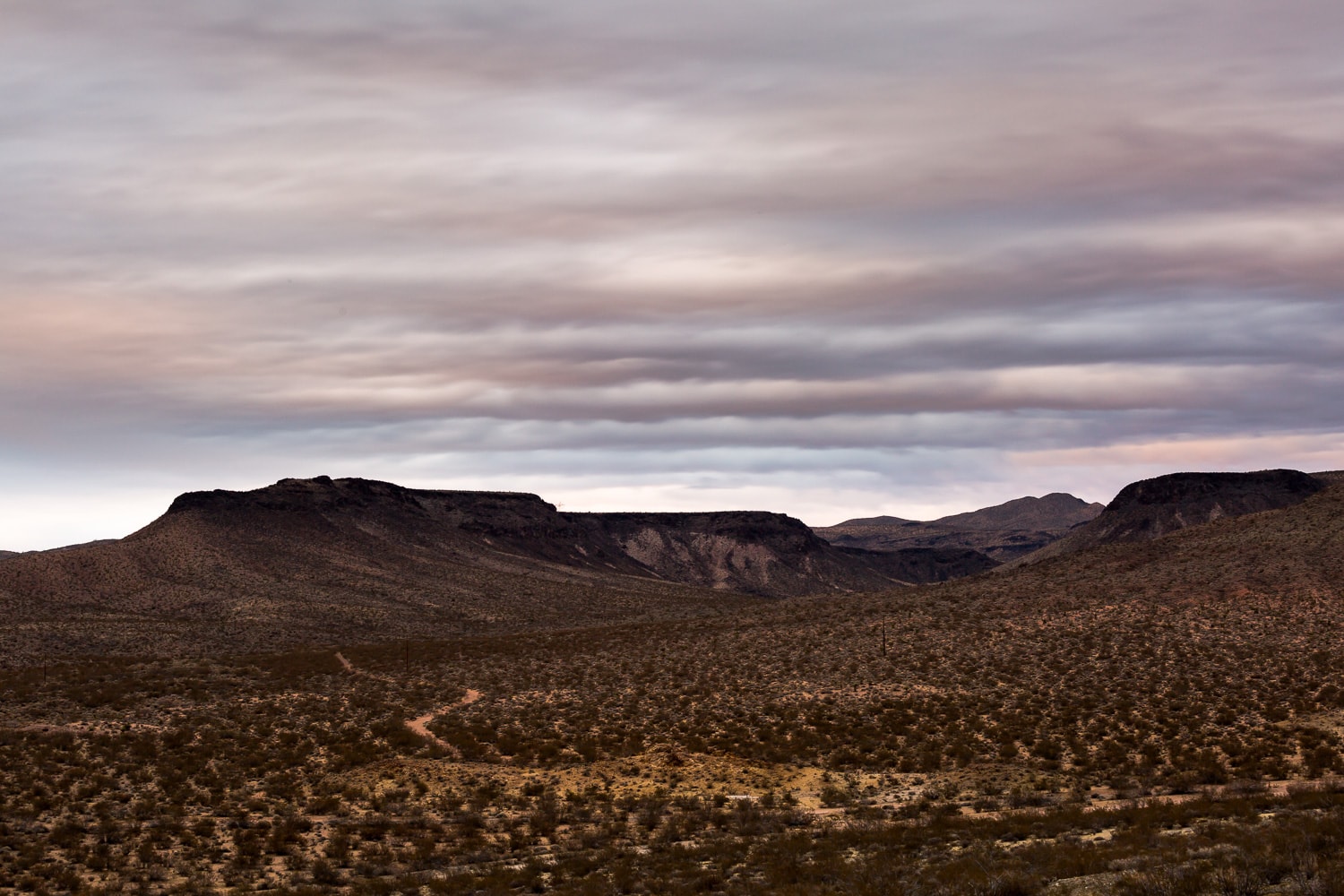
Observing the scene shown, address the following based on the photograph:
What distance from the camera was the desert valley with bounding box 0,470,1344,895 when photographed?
78.9 ft

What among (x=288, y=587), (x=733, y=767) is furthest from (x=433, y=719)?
(x=288, y=587)

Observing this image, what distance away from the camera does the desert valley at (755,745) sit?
78.9 feet

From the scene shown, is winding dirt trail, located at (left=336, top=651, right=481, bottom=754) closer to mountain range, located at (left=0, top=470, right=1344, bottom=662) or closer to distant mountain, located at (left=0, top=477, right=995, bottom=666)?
mountain range, located at (left=0, top=470, right=1344, bottom=662)

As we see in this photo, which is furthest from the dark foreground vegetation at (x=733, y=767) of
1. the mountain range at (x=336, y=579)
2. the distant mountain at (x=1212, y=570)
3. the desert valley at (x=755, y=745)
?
the mountain range at (x=336, y=579)

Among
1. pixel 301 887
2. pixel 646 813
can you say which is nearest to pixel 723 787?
pixel 646 813

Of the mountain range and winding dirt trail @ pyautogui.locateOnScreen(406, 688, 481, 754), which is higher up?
the mountain range

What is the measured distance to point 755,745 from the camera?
137 feet

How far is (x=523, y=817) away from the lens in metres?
31.1

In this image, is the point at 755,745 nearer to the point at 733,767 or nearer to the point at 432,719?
the point at 733,767

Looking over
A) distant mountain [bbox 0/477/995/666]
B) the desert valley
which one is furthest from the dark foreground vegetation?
distant mountain [bbox 0/477/995/666]

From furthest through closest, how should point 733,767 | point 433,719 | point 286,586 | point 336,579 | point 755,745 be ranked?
point 336,579 < point 286,586 < point 433,719 < point 755,745 < point 733,767

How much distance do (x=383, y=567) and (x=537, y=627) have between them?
5194cm

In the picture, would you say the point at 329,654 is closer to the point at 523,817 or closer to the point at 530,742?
the point at 530,742

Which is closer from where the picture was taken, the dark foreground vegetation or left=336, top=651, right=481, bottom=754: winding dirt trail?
the dark foreground vegetation
